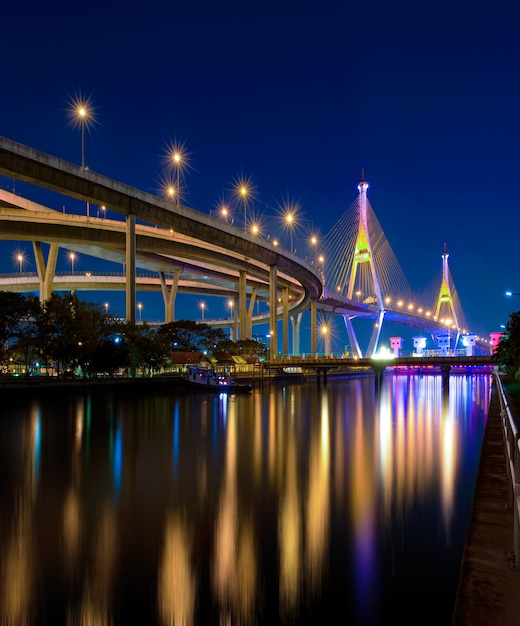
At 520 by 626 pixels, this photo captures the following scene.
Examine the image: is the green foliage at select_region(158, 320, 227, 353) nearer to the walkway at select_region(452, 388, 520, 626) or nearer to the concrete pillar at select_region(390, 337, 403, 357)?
the concrete pillar at select_region(390, 337, 403, 357)

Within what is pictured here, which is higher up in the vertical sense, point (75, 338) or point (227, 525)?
point (75, 338)

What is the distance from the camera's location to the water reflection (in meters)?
6.36

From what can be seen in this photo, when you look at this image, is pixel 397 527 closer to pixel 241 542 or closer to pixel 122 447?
pixel 241 542

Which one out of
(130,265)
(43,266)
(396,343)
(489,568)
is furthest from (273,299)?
(489,568)

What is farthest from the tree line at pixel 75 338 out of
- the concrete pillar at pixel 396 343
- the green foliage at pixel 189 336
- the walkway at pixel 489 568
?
the concrete pillar at pixel 396 343

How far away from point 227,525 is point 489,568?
4660mm

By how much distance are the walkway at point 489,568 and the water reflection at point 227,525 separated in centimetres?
63

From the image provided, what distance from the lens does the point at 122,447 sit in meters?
17.6

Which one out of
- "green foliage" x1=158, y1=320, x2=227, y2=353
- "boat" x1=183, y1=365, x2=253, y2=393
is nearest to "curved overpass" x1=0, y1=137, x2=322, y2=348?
"green foliage" x1=158, y1=320, x2=227, y2=353

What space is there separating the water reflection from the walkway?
0.63 m

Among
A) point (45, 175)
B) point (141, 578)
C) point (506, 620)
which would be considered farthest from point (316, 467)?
point (45, 175)

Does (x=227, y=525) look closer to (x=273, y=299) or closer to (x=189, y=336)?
(x=189, y=336)

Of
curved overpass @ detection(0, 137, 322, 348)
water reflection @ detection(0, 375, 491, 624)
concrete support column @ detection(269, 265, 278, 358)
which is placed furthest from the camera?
concrete support column @ detection(269, 265, 278, 358)

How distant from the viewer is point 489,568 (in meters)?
5.93
